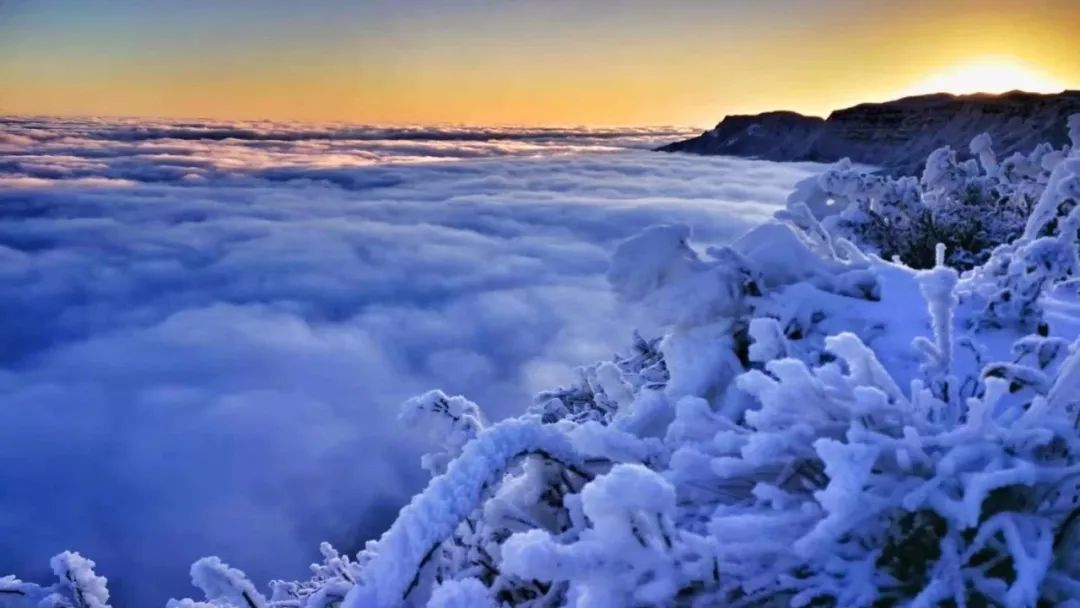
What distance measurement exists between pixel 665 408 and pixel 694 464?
16.5 inches

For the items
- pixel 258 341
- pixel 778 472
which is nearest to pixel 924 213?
pixel 778 472

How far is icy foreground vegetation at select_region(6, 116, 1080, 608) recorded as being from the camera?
119 cm

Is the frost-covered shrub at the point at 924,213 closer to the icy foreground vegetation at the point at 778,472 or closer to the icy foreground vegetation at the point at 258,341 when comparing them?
the icy foreground vegetation at the point at 778,472

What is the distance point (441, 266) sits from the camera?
140m

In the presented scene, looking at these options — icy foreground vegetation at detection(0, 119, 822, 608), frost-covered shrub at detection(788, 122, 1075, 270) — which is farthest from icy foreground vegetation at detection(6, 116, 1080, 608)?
icy foreground vegetation at detection(0, 119, 822, 608)

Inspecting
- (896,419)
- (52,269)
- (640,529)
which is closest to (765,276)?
(896,419)

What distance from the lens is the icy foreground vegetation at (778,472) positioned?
1187 millimetres

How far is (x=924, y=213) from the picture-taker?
653 cm

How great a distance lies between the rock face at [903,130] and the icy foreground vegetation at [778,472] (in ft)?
241

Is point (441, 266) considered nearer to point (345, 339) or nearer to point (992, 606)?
point (345, 339)

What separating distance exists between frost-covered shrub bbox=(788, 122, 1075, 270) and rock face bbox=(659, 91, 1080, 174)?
6727cm

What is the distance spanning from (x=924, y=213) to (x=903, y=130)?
A: 140306mm

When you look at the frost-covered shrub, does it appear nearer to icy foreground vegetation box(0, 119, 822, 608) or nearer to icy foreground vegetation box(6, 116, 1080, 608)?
icy foreground vegetation box(6, 116, 1080, 608)

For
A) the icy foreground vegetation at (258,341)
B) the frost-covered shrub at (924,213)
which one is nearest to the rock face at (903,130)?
the icy foreground vegetation at (258,341)
